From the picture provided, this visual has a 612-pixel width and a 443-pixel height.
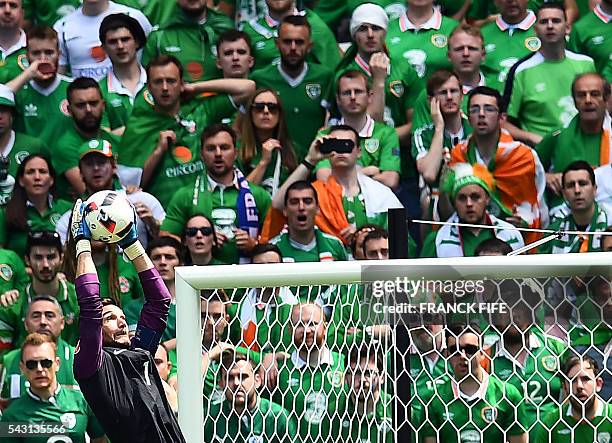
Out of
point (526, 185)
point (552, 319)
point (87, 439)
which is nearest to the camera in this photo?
point (552, 319)

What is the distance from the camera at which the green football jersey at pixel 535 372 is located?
12.0ft

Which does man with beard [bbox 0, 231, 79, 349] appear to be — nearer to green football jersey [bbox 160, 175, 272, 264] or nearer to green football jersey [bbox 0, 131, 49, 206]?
green football jersey [bbox 0, 131, 49, 206]

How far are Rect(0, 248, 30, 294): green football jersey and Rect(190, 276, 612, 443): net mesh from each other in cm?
244

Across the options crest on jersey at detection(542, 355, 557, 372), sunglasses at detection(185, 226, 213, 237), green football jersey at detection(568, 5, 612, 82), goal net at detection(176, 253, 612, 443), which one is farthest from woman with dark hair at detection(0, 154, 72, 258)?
crest on jersey at detection(542, 355, 557, 372)

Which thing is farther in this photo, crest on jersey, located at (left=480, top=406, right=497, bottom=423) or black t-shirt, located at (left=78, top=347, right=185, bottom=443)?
crest on jersey, located at (left=480, top=406, right=497, bottom=423)

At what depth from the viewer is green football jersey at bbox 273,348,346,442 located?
4164mm

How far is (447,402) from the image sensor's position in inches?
153

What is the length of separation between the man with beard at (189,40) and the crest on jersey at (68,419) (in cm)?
217

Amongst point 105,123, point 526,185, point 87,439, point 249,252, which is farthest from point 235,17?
point 87,439

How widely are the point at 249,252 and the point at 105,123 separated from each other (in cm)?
126

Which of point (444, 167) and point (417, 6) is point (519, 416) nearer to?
point (444, 167)

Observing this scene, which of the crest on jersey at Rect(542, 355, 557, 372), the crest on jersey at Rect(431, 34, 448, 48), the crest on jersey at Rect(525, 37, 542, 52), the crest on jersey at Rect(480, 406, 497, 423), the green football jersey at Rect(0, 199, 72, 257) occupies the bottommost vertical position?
the crest on jersey at Rect(480, 406, 497, 423)

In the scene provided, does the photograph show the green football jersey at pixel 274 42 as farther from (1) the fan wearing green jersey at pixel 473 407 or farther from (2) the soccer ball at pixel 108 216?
(2) the soccer ball at pixel 108 216

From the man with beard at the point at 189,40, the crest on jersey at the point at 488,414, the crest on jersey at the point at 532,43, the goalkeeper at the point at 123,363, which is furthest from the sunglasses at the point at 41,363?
the crest on jersey at the point at 532,43
